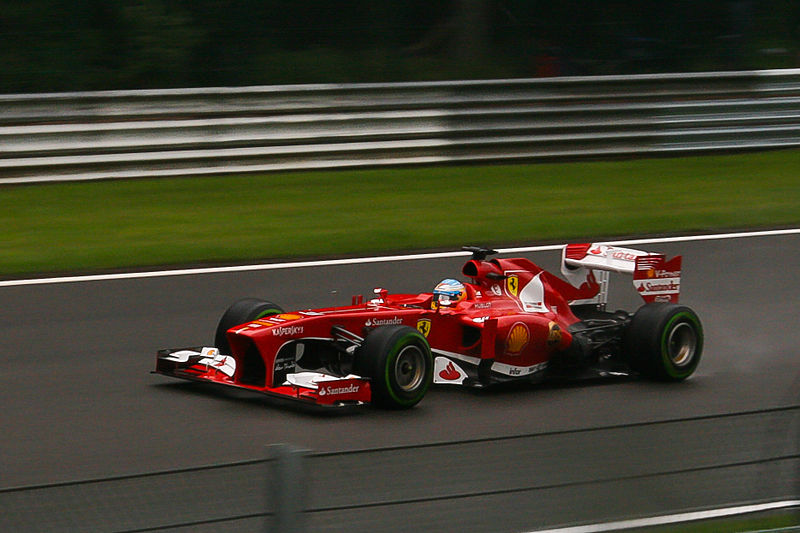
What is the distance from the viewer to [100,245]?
12055 mm

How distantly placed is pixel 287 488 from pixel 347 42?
13.5 metres

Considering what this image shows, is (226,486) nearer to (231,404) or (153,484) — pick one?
(153,484)

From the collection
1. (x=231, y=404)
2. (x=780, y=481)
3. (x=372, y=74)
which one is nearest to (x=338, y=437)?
(x=231, y=404)

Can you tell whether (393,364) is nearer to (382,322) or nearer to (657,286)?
(382,322)

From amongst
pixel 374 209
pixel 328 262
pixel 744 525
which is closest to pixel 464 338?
pixel 328 262

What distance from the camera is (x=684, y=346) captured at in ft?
29.6

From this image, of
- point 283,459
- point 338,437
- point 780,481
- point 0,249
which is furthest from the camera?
point 0,249

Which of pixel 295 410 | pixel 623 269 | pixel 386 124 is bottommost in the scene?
pixel 295 410

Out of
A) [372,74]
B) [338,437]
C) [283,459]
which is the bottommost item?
[338,437]

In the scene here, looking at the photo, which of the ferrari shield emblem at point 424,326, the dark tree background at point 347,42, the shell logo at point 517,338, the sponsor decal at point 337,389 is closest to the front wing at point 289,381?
the sponsor decal at point 337,389

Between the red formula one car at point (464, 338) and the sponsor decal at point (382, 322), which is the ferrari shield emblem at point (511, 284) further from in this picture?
the sponsor decal at point (382, 322)

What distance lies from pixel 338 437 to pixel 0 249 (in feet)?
19.0

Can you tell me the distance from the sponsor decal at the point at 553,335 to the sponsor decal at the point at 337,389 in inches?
66.0

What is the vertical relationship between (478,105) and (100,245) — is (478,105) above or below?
above
